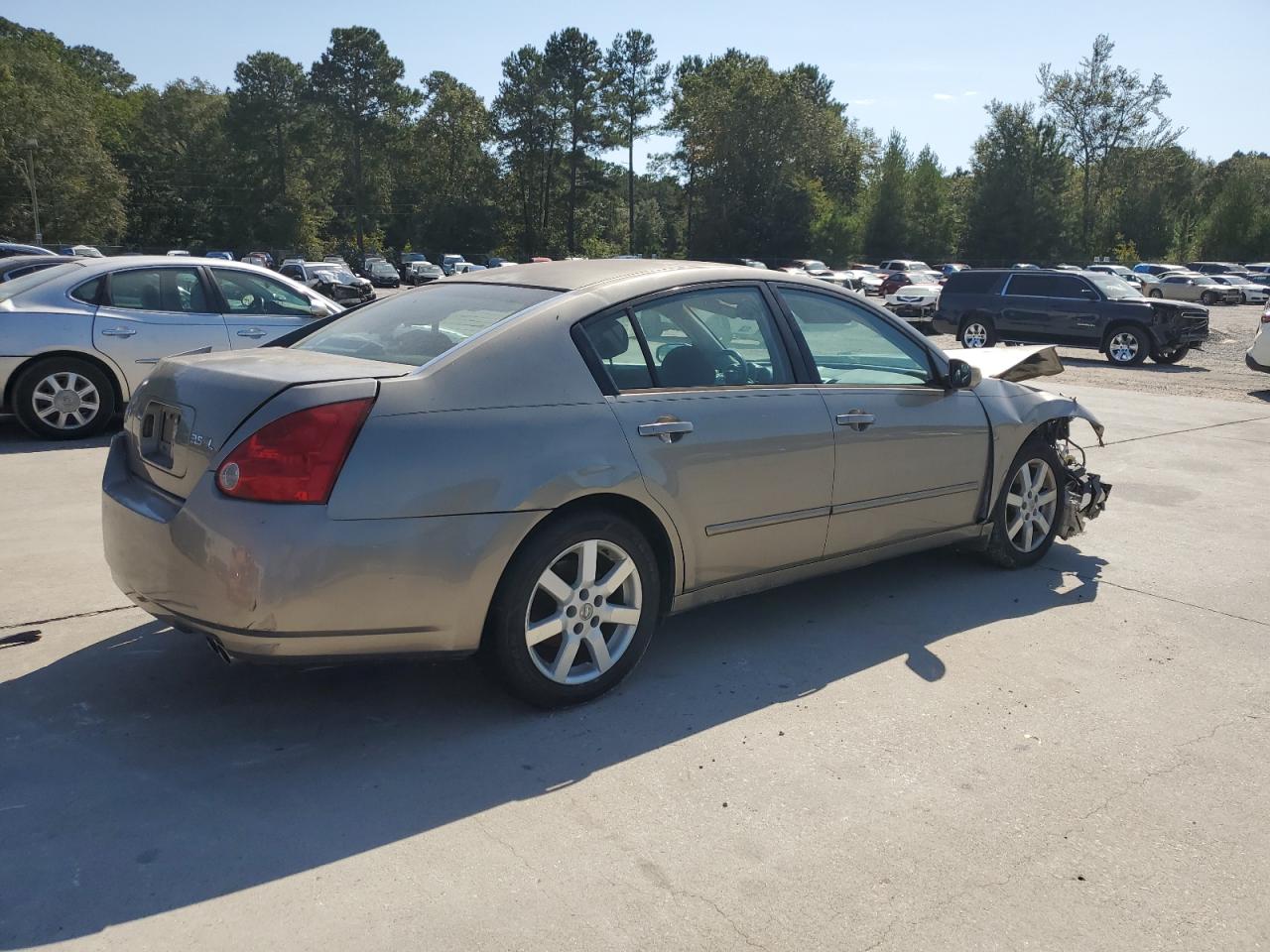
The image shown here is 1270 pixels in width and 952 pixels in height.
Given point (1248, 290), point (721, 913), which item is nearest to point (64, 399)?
point (721, 913)

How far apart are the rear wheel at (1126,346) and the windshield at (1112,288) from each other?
0.71 meters

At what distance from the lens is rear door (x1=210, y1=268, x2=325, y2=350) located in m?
8.93

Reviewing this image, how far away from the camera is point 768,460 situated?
408 cm

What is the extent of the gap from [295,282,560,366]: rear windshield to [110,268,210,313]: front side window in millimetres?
5209

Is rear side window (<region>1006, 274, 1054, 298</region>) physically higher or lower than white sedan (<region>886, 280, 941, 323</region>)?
higher

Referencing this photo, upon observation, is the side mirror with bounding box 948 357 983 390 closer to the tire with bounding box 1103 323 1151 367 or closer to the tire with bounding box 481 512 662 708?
the tire with bounding box 481 512 662 708

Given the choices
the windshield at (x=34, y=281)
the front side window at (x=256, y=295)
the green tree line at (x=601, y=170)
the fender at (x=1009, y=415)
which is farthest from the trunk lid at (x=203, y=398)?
the green tree line at (x=601, y=170)

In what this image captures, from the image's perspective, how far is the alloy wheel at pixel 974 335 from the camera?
822 inches

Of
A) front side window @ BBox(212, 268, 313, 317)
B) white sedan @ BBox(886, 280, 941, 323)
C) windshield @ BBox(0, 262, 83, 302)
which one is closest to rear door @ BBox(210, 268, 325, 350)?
front side window @ BBox(212, 268, 313, 317)

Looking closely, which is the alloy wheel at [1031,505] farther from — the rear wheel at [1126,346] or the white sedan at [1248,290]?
the white sedan at [1248,290]

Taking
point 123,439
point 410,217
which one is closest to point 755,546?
point 123,439

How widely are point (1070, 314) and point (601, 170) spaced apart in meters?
65.7

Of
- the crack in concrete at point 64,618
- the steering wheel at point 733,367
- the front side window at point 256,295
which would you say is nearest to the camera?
the steering wheel at point 733,367

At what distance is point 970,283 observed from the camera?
2117 cm
